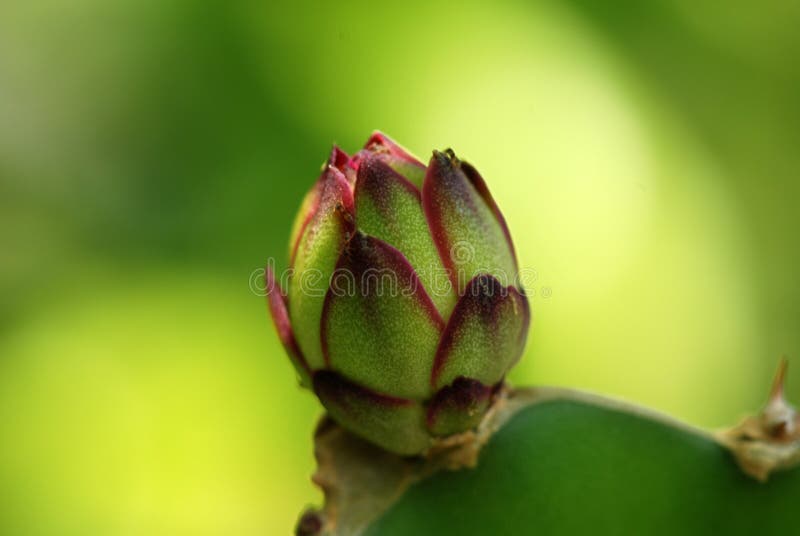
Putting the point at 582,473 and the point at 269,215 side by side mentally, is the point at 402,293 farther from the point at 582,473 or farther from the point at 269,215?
the point at 269,215

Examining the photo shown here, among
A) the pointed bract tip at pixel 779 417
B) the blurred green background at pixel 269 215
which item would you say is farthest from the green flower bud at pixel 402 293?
the blurred green background at pixel 269 215

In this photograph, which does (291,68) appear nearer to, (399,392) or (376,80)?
(376,80)

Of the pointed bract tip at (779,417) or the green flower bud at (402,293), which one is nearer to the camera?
the green flower bud at (402,293)

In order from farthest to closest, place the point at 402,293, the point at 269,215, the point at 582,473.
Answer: the point at 269,215, the point at 582,473, the point at 402,293

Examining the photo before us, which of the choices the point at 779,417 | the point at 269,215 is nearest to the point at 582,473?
the point at 779,417

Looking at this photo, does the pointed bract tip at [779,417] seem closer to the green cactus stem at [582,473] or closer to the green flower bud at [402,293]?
the green cactus stem at [582,473]

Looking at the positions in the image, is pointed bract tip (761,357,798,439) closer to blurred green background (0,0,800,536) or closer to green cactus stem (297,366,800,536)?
green cactus stem (297,366,800,536)

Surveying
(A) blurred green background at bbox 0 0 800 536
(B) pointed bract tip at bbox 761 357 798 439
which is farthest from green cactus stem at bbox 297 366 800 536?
(A) blurred green background at bbox 0 0 800 536
